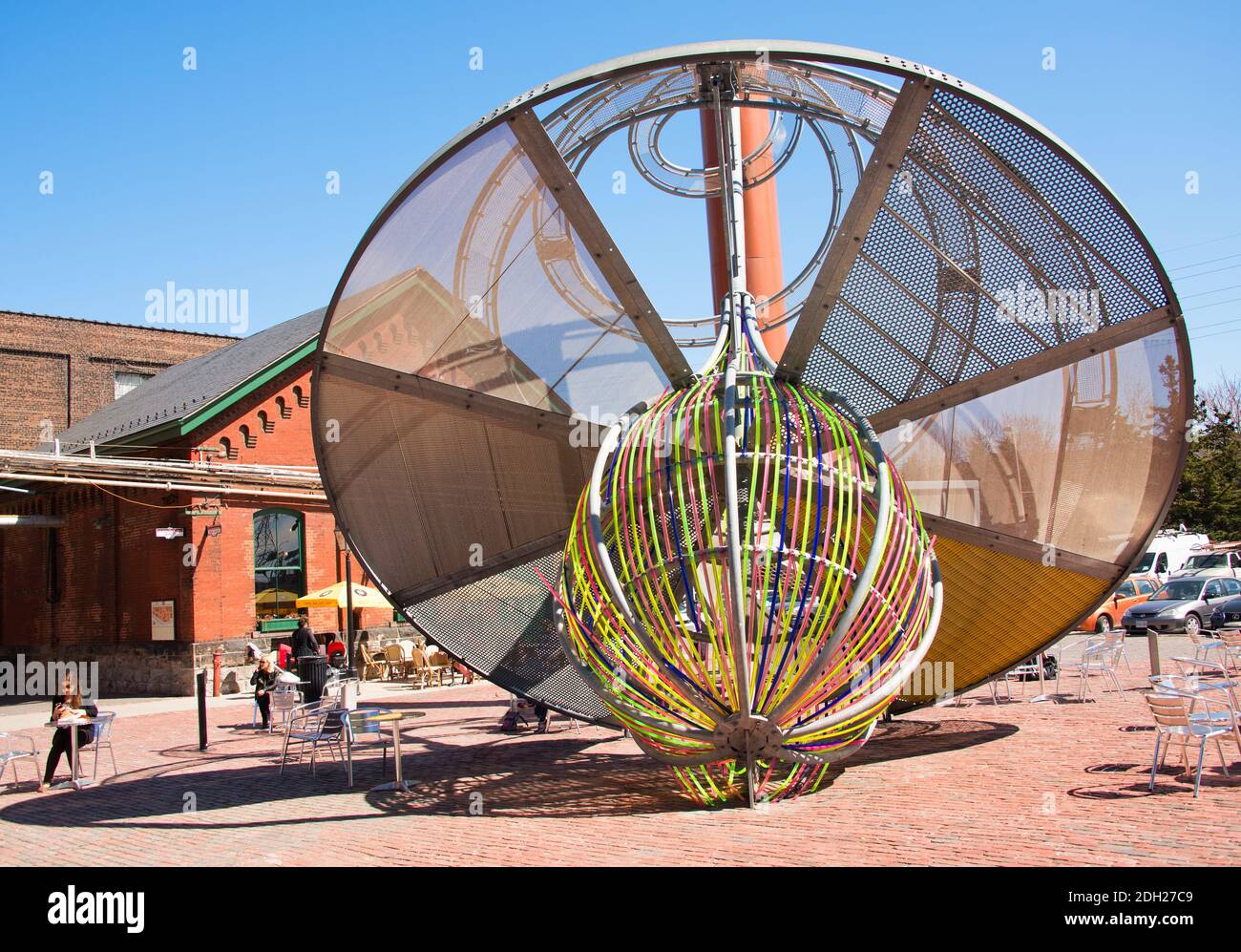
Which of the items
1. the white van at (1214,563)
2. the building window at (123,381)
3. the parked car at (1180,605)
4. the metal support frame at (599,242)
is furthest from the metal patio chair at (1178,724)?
the building window at (123,381)

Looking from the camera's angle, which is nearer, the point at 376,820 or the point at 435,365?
the point at 376,820

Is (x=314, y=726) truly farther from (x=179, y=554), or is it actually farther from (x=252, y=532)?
(x=252, y=532)

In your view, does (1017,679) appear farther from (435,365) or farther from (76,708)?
(76,708)

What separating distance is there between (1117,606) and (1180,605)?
67.9 inches

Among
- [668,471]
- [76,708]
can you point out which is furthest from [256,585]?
[668,471]

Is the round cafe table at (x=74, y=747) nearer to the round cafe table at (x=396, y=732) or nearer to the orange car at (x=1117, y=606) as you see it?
the round cafe table at (x=396, y=732)

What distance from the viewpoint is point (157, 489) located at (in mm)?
24469

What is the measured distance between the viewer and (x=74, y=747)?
1190 centimetres

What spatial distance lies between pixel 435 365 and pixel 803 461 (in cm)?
414

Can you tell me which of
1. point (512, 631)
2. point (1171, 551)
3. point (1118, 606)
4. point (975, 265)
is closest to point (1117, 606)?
point (1118, 606)

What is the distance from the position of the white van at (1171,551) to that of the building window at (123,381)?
125 ft

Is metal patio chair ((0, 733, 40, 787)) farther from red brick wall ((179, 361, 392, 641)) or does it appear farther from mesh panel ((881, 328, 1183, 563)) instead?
mesh panel ((881, 328, 1183, 563))

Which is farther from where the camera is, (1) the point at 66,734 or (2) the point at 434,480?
(1) the point at 66,734

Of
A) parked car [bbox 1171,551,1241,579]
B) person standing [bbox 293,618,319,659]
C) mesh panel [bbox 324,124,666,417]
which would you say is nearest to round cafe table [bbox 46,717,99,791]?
person standing [bbox 293,618,319,659]
